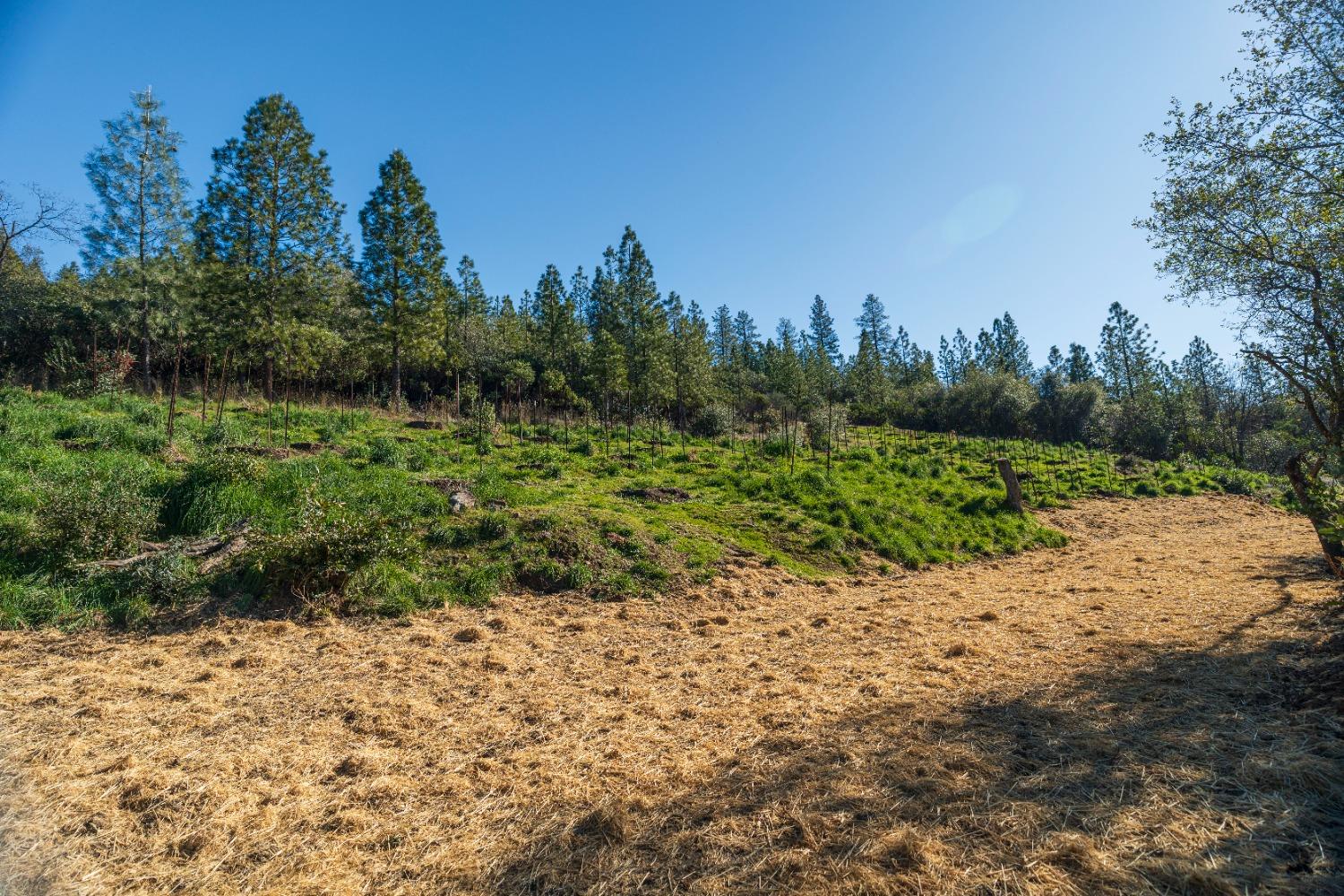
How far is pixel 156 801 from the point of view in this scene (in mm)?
2977

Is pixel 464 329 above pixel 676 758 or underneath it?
above

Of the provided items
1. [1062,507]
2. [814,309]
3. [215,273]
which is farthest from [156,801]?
Answer: [814,309]

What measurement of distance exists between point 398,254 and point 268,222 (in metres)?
4.95

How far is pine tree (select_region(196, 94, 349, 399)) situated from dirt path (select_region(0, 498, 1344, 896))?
70.9 ft

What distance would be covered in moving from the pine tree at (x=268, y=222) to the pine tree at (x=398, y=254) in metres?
2.17

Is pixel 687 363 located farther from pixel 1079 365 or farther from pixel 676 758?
pixel 1079 365

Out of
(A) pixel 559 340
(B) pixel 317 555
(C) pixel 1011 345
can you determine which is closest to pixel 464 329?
(A) pixel 559 340

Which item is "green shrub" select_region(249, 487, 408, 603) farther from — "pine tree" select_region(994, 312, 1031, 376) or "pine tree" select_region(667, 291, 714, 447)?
"pine tree" select_region(994, 312, 1031, 376)

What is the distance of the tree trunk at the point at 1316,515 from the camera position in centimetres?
542

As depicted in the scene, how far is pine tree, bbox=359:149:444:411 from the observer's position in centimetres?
2550

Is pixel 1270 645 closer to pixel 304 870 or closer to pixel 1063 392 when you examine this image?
pixel 304 870

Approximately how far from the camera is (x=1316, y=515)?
233 inches

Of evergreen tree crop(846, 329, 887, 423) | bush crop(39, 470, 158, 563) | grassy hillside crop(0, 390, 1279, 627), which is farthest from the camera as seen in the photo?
evergreen tree crop(846, 329, 887, 423)

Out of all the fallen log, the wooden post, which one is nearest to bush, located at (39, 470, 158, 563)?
the fallen log
